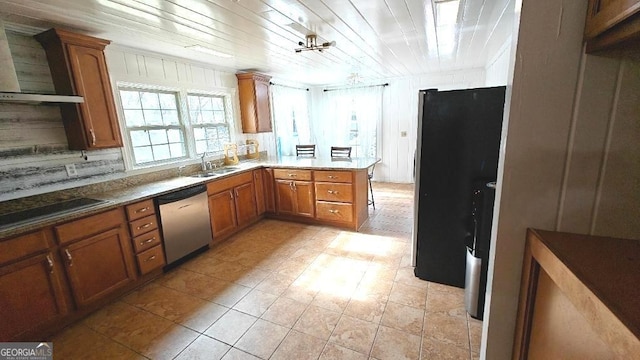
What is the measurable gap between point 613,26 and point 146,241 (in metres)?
3.09

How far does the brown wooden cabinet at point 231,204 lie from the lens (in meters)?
3.11

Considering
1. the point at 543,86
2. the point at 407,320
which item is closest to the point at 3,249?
the point at 407,320

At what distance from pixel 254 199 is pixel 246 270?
1274 millimetres

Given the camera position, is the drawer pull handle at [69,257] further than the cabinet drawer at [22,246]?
Yes

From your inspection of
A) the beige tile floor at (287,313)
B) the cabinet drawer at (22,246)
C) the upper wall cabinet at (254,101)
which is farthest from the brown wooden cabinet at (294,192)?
the cabinet drawer at (22,246)

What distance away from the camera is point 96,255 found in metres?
2.07

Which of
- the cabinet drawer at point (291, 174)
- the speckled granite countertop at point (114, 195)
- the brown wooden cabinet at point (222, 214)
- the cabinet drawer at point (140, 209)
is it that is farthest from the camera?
the cabinet drawer at point (291, 174)

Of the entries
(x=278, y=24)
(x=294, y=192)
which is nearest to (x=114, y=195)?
(x=294, y=192)

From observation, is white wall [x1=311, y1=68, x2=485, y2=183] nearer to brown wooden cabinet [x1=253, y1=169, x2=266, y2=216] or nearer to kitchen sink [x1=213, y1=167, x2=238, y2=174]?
brown wooden cabinet [x1=253, y1=169, x2=266, y2=216]

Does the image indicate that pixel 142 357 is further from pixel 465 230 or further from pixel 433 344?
pixel 465 230

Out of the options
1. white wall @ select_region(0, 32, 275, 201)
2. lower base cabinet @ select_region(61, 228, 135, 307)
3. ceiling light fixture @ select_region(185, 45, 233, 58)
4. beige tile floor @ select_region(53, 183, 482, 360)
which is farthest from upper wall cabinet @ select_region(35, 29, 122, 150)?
beige tile floor @ select_region(53, 183, 482, 360)

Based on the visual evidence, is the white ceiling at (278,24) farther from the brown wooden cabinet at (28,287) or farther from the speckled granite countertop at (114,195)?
the brown wooden cabinet at (28,287)

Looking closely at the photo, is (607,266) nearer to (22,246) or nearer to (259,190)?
(22,246)

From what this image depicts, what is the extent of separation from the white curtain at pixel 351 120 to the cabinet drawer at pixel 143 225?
4.28m
